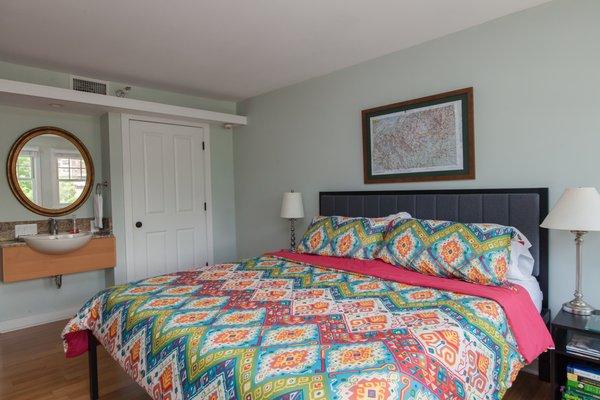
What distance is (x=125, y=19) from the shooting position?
2404 mm

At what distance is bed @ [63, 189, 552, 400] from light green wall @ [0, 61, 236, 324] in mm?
1732

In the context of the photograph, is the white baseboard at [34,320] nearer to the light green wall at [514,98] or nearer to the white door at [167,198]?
the white door at [167,198]

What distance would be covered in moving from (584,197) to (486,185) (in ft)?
2.26

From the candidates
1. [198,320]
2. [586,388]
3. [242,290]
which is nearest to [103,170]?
[242,290]

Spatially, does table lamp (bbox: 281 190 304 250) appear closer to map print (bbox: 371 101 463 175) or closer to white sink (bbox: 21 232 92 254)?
map print (bbox: 371 101 463 175)

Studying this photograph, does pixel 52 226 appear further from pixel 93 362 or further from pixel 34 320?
pixel 93 362

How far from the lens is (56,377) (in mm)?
2541

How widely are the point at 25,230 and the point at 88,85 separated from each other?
1457mm

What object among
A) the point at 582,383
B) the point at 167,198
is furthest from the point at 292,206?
the point at 582,383

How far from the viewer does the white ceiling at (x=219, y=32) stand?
2285 millimetres

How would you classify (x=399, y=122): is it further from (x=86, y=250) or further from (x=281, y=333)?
(x=86, y=250)

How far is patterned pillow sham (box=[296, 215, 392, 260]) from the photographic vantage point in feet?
8.89

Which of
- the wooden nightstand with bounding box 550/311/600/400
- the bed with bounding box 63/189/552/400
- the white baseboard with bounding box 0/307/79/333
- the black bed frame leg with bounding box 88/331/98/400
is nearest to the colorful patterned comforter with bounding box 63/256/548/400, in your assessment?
the bed with bounding box 63/189/552/400

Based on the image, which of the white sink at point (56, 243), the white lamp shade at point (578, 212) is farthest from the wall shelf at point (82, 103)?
the white lamp shade at point (578, 212)
